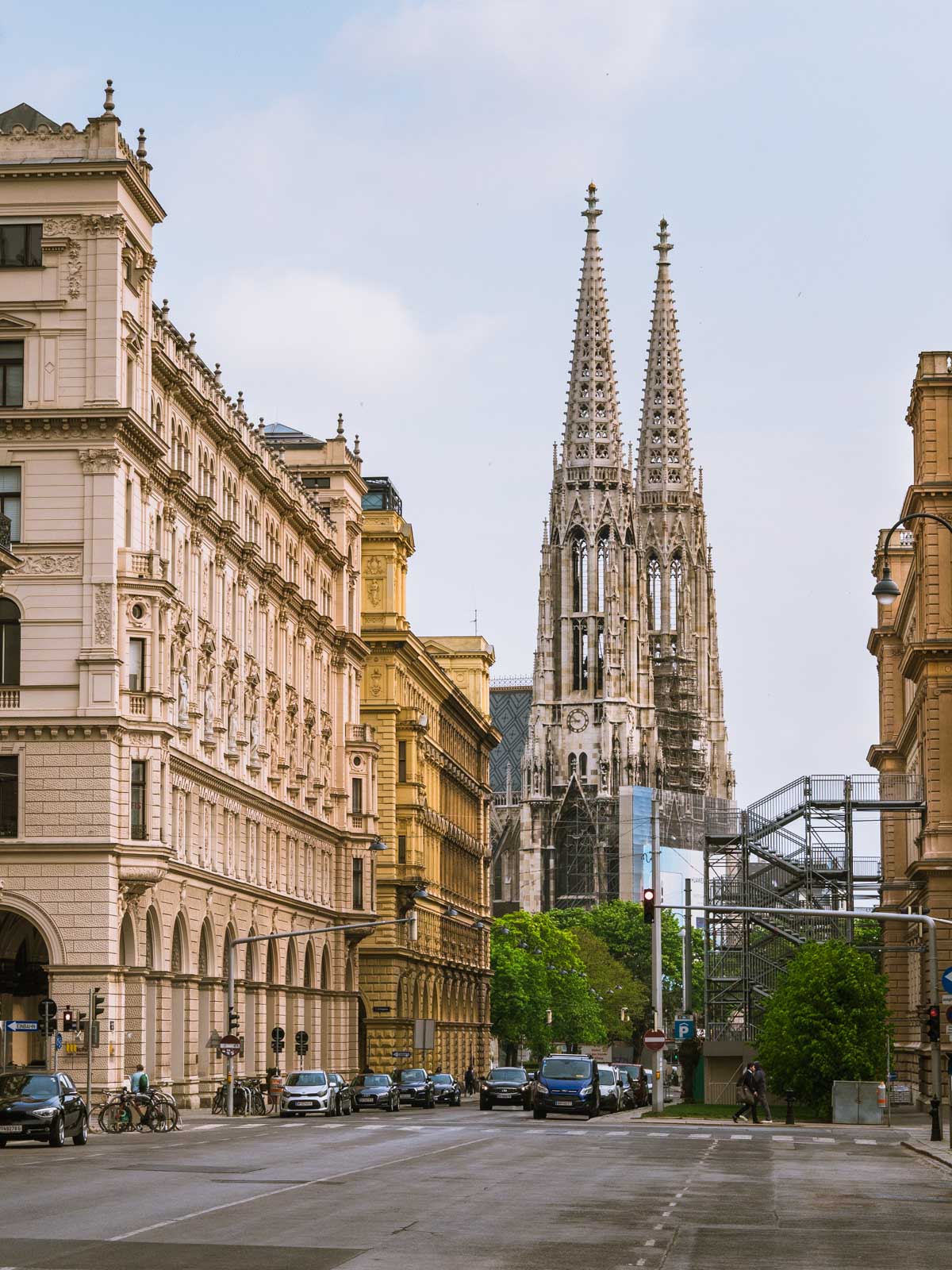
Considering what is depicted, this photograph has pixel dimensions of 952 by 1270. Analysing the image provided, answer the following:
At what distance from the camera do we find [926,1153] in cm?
4569

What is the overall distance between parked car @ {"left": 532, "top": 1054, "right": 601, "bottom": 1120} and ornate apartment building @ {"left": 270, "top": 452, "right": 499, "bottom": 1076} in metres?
27.8

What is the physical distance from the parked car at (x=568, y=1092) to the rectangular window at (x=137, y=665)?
1567 cm

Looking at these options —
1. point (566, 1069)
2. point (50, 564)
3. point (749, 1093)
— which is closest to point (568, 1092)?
point (566, 1069)

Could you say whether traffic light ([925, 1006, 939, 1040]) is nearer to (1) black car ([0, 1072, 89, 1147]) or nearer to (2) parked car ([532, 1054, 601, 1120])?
(2) parked car ([532, 1054, 601, 1120])

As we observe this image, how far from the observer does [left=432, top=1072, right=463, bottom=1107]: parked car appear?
87250 mm

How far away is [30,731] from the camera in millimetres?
62406

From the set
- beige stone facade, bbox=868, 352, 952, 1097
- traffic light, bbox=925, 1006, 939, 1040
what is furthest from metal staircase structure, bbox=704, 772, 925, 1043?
traffic light, bbox=925, 1006, 939, 1040

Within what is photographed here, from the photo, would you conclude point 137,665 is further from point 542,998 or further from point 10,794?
point 542,998

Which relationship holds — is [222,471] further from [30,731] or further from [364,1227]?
[364,1227]

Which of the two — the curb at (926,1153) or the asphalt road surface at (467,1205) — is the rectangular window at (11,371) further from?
the curb at (926,1153)

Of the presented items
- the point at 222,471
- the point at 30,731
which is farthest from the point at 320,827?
the point at 30,731

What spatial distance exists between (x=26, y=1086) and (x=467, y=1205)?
18.8 meters

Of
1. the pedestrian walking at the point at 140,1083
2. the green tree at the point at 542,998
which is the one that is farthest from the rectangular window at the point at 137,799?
the green tree at the point at 542,998

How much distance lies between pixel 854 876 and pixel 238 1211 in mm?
57997
